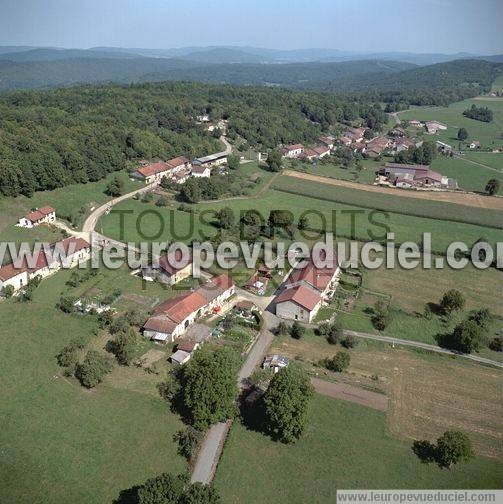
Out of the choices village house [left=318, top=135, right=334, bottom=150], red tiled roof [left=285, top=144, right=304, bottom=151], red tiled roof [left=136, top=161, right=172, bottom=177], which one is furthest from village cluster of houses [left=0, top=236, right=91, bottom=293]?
village house [left=318, top=135, right=334, bottom=150]

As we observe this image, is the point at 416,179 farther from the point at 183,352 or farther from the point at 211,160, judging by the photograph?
the point at 183,352

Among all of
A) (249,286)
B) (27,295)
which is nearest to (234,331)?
(249,286)

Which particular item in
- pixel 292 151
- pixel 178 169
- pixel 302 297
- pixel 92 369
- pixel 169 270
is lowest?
pixel 92 369

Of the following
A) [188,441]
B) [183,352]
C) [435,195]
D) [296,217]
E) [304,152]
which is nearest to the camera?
[188,441]

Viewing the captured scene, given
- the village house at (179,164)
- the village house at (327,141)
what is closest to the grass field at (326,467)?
the village house at (179,164)

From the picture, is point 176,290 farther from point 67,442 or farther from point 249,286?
point 67,442

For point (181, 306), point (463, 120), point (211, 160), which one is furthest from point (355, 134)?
point (181, 306)
